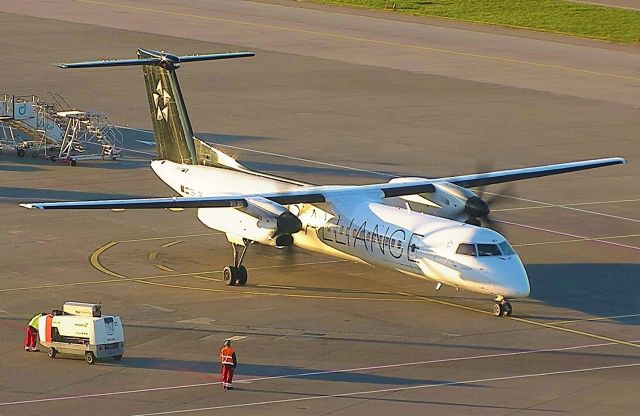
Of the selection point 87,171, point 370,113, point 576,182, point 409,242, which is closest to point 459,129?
point 370,113

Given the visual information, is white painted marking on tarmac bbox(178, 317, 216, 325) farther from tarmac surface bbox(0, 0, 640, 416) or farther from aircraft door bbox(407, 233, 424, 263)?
aircraft door bbox(407, 233, 424, 263)

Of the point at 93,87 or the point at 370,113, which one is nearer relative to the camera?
the point at 370,113

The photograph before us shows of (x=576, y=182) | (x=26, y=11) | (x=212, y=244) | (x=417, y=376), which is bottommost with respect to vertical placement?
(x=417, y=376)

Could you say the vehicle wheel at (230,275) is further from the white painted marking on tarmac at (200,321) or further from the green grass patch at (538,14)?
the green grass patch at (538,14)

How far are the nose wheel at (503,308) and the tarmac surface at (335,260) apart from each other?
0.35m

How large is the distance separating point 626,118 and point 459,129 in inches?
371

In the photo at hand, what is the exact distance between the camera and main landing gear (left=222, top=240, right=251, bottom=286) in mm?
46938

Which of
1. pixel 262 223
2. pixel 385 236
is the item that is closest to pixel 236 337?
pixel 262 223

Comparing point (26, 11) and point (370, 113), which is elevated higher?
point (26, 11)

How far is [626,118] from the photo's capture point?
7844 cm

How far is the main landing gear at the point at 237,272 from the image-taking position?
4694 centimetres

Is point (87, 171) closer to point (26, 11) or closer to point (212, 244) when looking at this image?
point (212, 244)

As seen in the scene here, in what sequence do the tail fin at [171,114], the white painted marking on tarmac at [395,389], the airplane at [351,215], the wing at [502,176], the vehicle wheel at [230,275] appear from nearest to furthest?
the white painted marking on tarmac at [395,389], the airplane at [351,215], the vehicle wheel at [230,275], the wing at [502,176], the tail fin at [171,114]

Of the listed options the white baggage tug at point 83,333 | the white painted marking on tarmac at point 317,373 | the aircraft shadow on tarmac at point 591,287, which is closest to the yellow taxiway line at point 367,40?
the aircraft shadow on tarmac at point 591,287
